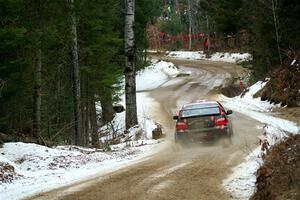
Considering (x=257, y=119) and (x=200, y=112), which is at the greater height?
(x=200, y=112)

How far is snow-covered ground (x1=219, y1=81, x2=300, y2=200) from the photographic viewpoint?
8570mm

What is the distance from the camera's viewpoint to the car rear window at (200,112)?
16.1 m

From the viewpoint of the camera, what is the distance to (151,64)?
176 ft

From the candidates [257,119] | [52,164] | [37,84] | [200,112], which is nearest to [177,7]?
[257,119]

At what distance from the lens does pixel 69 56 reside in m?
19.4

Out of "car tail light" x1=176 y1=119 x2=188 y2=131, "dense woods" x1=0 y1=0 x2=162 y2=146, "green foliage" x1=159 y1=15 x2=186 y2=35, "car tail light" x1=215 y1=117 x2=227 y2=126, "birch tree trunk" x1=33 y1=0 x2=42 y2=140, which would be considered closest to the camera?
"dense woods" x1=0 y1=0 x2=162 y2=146

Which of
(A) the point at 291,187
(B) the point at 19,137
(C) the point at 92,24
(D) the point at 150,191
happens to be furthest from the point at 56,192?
(C) the point at 92,24

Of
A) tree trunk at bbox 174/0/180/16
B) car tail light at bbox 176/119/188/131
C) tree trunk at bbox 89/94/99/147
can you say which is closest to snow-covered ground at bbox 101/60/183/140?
tree trunk at bbox 89/94/99/147

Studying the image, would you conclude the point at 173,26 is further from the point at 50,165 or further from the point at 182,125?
the point at 50,165

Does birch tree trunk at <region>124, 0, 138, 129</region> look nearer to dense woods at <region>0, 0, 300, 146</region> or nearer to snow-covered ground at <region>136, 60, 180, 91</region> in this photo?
dense woods at <region>0, 0, 300, 146</region>

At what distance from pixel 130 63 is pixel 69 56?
9.83ft

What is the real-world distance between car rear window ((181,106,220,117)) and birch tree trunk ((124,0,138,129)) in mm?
5386

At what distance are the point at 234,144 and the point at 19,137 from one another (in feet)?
21.3

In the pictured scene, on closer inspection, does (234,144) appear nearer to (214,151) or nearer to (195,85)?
(214,151)
